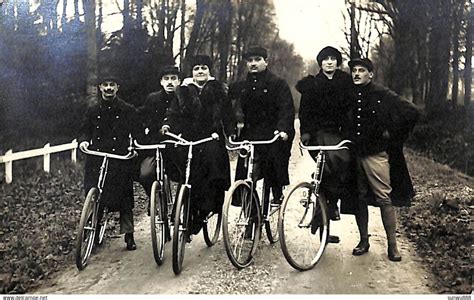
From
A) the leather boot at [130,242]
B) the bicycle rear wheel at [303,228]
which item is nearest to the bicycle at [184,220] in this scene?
the leather boot at [130,242]

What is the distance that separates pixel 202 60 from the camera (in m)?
3.26

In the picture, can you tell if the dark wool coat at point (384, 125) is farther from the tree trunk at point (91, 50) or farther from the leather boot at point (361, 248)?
the tree trunk at point (91, 50)

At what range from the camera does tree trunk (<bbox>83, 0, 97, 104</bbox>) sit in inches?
132

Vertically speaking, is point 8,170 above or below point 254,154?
below

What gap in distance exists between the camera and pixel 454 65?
10.8ft

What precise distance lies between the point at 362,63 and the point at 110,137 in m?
1.45

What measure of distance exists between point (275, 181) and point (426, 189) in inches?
32.4

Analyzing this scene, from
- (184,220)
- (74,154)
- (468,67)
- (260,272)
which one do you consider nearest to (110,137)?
(74,154)

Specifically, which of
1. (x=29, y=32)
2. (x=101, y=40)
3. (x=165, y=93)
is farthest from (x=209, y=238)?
(x=29, y=32)

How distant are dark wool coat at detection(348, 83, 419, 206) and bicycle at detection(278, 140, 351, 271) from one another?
0.38 ft

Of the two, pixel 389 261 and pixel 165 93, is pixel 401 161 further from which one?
pixel 165 93

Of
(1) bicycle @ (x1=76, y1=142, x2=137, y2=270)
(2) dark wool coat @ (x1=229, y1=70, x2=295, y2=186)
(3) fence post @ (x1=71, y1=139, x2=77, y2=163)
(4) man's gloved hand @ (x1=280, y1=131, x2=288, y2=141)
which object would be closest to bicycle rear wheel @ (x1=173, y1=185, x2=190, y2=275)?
(2) dark wool coat @ (x1=229, y1=70, x2=295, y2=186)

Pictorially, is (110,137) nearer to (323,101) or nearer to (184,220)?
(184,220)

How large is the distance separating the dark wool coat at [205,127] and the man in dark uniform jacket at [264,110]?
3.0 inches
